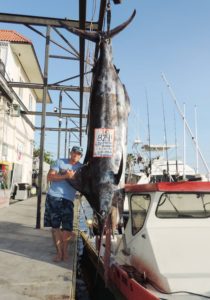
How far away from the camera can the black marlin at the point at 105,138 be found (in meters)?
3.94

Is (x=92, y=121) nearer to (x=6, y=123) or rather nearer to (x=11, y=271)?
(x=11, y=271)

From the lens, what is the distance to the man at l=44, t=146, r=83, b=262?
521 cm

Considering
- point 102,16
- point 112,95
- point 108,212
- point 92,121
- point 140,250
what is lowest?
point 140,250

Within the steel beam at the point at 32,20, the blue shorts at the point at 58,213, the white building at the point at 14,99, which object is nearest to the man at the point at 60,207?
the blue shorts at the point at 58,213

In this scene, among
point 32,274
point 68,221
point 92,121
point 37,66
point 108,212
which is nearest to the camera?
point 108,212

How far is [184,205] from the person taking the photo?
4410mm

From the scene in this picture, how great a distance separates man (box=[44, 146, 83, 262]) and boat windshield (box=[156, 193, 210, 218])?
1.43 metres

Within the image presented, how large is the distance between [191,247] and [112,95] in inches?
69.3

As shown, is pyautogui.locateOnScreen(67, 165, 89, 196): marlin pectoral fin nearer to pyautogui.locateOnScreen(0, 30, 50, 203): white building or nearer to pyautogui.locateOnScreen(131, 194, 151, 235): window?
pyautogui.locateOnScreen(131, 194, 151, 235): window

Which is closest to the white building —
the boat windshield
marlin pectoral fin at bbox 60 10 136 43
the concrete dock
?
the concrete dock

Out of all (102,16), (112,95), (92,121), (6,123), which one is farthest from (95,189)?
(6,123)

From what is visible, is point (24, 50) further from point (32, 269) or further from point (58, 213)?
point (32, 269)

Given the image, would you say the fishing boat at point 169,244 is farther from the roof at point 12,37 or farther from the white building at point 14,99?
the roof at point 12,37

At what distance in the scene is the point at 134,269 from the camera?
4641 mm
